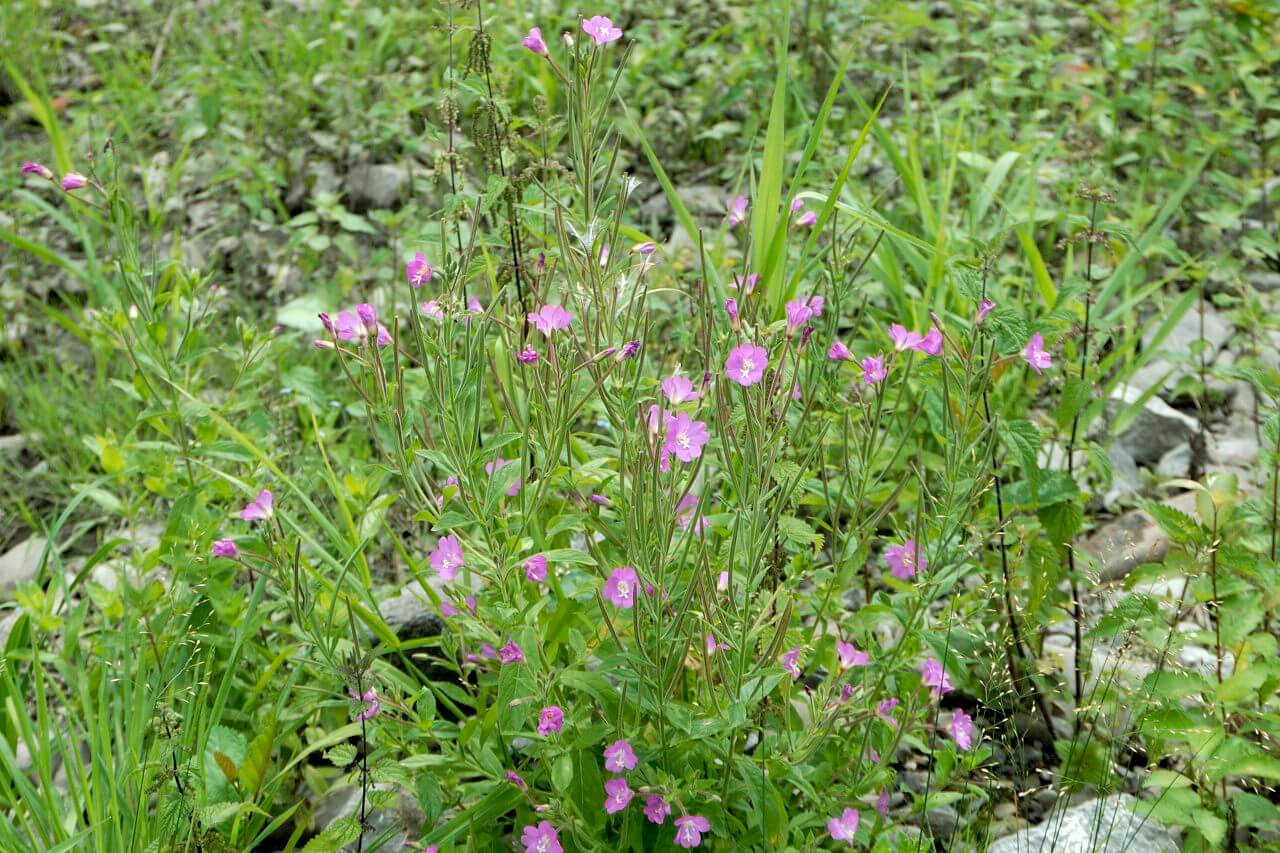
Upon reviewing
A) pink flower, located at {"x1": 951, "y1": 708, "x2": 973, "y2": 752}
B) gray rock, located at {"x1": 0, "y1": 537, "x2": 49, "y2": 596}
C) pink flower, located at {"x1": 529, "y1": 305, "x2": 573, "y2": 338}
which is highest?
pink flower, located at {"x1": 529, "y1": 305, "x2": 573, "y2": 338}

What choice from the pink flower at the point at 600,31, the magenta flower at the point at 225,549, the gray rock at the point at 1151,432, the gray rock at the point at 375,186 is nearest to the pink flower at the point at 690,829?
the magenta flower at the point at 225,549

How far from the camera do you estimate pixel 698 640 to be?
1570 millimetres

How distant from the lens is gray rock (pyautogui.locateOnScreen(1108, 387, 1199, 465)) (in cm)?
279

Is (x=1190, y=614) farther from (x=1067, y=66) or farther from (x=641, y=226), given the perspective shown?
(x=1067, y=66)

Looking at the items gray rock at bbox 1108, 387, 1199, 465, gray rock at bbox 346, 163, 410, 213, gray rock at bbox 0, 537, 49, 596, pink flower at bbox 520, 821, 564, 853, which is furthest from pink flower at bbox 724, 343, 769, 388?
gray rock at bbox 346, 163, 410, 213

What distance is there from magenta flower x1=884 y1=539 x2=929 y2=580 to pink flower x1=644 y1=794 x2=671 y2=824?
522 mm

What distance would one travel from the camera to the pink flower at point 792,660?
166 cm

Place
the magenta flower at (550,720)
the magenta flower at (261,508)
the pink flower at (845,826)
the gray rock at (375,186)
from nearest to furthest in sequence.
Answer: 1. the magenta flower at (550,720)
2. the pink flower at (845,826)
3. the magenta flower at (261,508)
4. the gray rock at (375,186)

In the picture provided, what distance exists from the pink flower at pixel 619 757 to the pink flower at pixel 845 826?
0.33 metres

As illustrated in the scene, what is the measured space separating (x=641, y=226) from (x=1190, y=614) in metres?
2.00

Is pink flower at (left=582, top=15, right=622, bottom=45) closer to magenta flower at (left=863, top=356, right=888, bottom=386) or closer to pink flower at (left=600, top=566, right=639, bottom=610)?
magenta flower at (left=863, top=356, right=888, bottom=386)

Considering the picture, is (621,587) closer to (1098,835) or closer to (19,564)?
(1098,835)

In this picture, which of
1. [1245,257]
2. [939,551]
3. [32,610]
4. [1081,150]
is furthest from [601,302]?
[1245,257]

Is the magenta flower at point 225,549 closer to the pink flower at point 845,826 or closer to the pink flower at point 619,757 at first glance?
the pink flower at point 619,757
